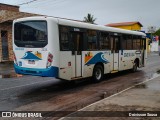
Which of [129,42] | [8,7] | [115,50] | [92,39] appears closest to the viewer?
[92,39]

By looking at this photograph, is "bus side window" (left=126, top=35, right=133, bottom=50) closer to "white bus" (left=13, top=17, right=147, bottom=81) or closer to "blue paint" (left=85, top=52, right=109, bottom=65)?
"white bus" (left=13, top=17, right=147, bottom=81)

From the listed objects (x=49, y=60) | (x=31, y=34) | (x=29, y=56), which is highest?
(x=31, y=34)

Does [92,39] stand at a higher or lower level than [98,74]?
higher

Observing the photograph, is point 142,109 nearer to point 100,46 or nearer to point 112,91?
point 112,91

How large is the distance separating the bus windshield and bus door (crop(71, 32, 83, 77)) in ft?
4.81

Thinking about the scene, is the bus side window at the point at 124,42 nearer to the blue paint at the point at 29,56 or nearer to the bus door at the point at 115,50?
the bus door at the point at 115,50

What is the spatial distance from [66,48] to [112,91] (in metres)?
2.55

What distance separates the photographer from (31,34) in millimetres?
11508

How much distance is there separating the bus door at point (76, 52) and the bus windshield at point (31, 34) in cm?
147

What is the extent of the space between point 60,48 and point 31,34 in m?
1.37

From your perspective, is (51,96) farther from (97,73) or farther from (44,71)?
(97,73)

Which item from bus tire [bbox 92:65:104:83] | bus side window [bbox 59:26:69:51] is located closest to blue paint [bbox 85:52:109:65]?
bus tire [bbox 92:65:104:83]

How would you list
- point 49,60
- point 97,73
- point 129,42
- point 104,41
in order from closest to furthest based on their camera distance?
point 49,60
point 97,73
point 104,41
point 129,42

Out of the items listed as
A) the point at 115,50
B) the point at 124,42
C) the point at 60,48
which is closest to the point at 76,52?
the point at 60,48
